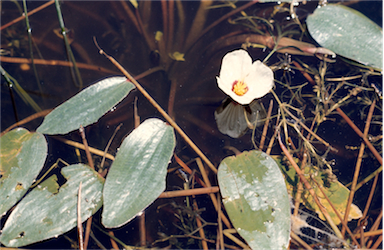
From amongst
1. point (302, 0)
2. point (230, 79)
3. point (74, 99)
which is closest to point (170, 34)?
point (230, 79)

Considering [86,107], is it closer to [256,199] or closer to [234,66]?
[234,66]

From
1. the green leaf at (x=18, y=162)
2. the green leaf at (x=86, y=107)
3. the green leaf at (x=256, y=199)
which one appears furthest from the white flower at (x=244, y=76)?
the green leaf at (x=18, y=162)

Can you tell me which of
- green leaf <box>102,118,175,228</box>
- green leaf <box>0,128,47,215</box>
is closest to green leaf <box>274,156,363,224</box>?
green leaf <box>102,118,175,228</box>

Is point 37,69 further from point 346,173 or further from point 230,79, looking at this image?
point 346,173

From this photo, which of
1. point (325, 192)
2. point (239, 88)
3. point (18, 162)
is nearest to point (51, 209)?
point (18, 162)

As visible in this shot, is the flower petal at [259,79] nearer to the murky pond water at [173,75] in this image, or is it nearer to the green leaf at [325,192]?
the murky pond water at [173,75]

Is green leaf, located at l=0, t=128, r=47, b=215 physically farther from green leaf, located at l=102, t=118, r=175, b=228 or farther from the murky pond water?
green leaf, located at l=102, t=118, r=175, b=228
